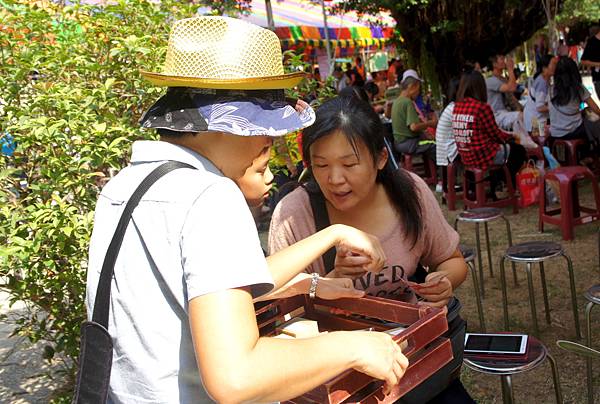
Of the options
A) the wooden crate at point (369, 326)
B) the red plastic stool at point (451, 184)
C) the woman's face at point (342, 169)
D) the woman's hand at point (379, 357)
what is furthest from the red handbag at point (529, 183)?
the woman's hand at point (379, 357)

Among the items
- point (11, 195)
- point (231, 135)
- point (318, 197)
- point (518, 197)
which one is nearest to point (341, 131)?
point (318, 197)

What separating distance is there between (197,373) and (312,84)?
3.00 m

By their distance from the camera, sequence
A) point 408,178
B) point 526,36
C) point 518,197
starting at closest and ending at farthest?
point 408,178 → point 518,197 → point 526,36

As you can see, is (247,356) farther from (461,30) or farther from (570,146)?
(461,30)

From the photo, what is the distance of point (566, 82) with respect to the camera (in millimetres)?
7617

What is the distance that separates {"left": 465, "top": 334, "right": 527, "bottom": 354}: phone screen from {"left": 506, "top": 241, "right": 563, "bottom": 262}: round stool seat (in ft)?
4.30

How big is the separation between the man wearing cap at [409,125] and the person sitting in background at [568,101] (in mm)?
1595

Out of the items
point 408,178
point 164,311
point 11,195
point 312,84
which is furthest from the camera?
point 312,84

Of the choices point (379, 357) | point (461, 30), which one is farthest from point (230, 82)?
point (461, 30)

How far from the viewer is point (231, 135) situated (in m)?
1.32

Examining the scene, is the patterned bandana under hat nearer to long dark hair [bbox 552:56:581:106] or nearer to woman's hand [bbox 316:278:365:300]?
woman's hand [bbox 316:278:365:300]

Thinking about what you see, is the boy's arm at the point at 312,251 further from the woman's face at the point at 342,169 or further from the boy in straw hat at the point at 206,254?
the woman's face at the point at 342,169

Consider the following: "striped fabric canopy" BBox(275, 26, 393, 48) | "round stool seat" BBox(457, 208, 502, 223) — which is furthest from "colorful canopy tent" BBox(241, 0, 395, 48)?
"round stool seat" BBox(457, 208, 502, 223)

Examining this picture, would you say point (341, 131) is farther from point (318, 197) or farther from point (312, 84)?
point (312, 84)
